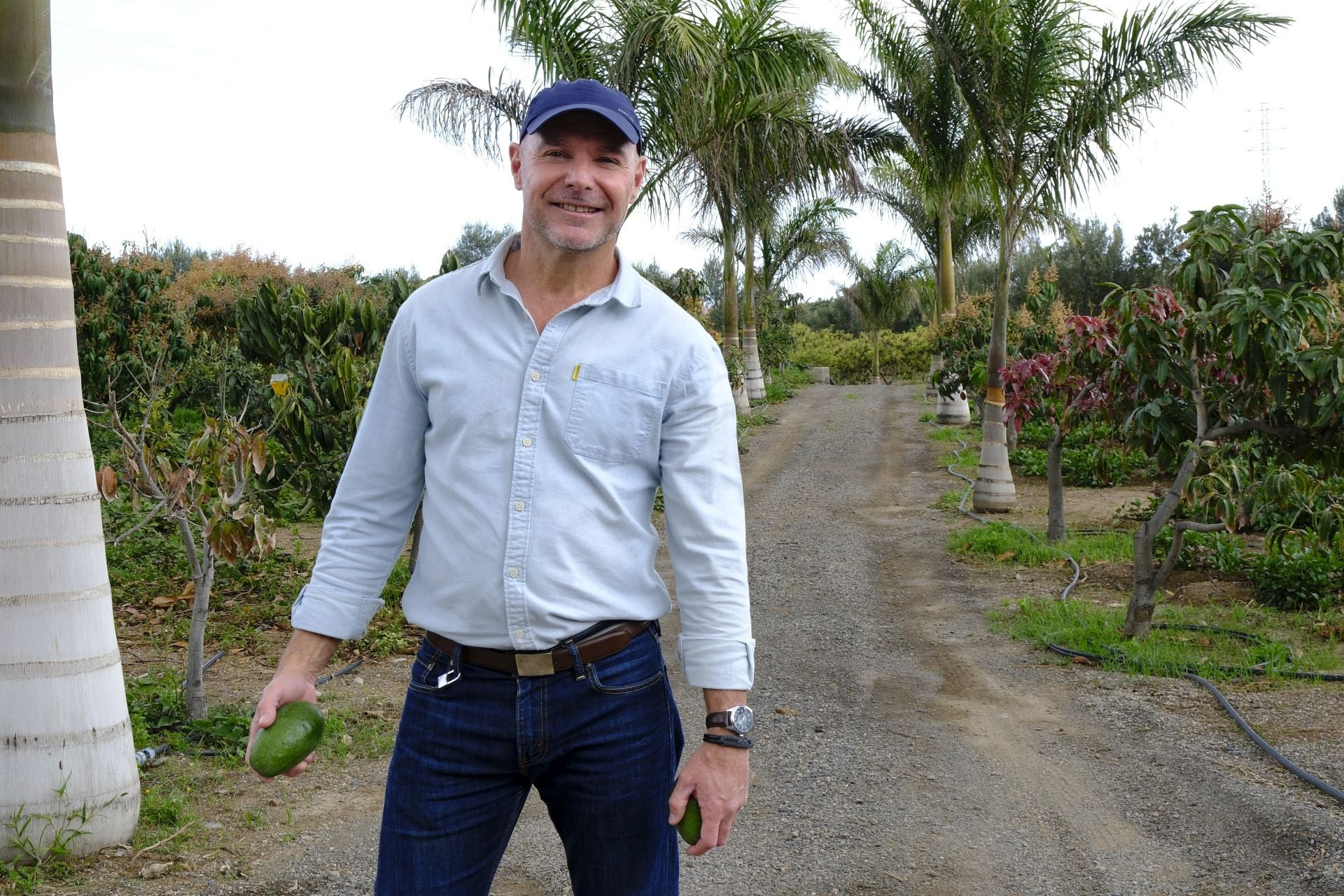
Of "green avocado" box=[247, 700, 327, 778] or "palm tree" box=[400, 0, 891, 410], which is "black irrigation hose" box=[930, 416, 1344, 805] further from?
"palm tree" box=[400, 0, 891, 410]

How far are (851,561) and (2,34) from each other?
749 cm

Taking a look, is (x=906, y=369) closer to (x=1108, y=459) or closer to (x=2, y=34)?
(x=1108, y=459)

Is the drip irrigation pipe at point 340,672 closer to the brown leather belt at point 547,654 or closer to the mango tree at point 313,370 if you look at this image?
the mango tree at point 313,370

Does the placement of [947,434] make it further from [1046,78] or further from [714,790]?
[714,790]

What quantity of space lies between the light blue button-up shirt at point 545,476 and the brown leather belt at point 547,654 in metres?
0.02

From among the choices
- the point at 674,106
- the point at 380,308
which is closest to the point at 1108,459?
the point at 674,106

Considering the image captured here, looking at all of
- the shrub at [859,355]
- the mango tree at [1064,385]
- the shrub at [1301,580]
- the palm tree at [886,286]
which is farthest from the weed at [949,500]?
the shrub at [859,355]

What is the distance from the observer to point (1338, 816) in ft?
13.9

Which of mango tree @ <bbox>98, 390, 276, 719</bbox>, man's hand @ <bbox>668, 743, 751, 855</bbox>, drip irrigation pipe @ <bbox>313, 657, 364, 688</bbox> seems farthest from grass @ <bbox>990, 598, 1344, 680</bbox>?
man's hand @ <bbox>668, 743, 751, 855</bbox>

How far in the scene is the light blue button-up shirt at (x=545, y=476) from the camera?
202 centimetres

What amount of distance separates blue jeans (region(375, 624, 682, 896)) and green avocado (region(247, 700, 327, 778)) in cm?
17

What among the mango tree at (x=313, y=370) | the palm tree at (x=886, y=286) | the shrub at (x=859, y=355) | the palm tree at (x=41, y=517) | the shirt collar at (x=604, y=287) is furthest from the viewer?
the shrub at (x=859, y=355)

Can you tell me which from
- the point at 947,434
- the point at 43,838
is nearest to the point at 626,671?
the point at 43,838

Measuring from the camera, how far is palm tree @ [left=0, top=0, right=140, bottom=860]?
11.6ft
